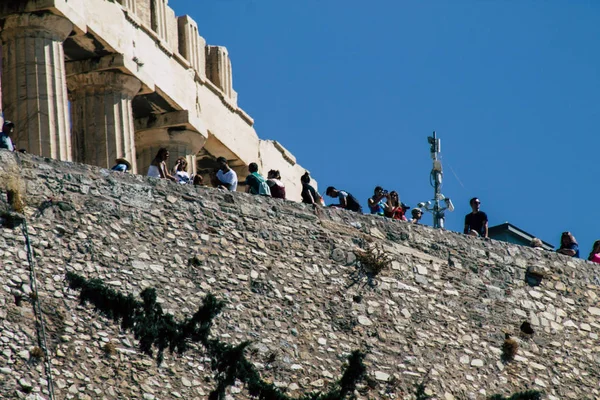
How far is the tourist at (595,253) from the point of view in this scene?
40.4 m

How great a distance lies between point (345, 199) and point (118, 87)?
6.30 m

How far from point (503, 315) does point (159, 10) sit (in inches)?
456

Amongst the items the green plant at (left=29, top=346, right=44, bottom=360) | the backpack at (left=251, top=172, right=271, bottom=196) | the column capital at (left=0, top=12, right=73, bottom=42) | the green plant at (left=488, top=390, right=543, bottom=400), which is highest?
the column capital at (left=0, top=12, right=73, bottom=42)

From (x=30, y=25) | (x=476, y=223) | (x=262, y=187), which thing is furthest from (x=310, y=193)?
(x=30, y=25)

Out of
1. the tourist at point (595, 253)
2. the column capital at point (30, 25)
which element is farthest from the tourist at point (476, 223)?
the column capital at point (30, 25)

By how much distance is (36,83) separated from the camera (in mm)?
38594

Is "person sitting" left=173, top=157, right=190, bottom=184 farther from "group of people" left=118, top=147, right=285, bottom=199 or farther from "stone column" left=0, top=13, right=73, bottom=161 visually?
"stone column" left=0, top=13, right=73, bottom=161

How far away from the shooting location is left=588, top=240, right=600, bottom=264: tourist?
1590 inches

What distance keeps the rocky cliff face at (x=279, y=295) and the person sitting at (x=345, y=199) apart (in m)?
0.94

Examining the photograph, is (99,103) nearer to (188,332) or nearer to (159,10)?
(159,10)

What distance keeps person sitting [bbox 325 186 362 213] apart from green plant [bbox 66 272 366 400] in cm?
508

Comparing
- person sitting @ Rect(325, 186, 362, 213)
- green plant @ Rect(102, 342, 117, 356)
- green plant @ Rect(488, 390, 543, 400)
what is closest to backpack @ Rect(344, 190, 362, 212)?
person sitting @ Rect(325, 186, 362, 213)

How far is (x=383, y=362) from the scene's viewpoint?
3506cm

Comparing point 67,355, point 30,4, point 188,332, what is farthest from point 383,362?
point 30,4
